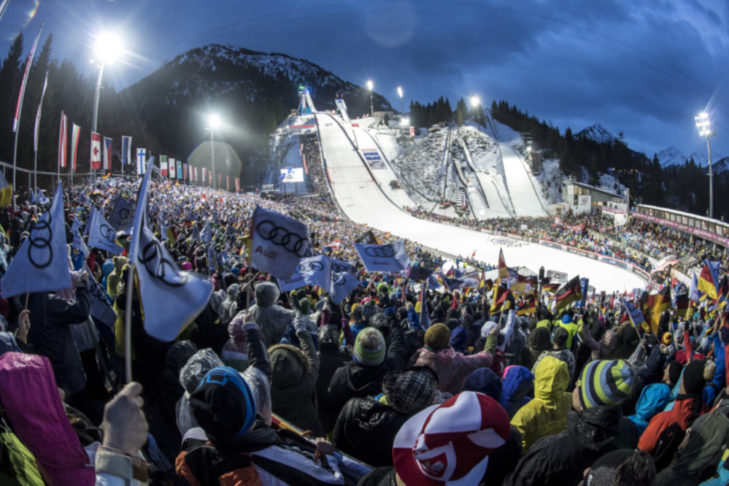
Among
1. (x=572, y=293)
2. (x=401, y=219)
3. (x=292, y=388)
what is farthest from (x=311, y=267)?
(x=401, y=219)

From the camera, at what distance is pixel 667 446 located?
280cm

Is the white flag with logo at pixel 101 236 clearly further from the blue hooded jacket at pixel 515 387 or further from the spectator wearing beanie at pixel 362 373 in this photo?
the blue hooded jacket at pixel 515 387

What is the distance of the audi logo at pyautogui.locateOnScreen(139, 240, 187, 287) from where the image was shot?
336 centimetres

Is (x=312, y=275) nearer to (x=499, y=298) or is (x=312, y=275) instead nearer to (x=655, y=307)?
(x=499, y=298)

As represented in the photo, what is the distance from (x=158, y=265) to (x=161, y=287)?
0.15 meters

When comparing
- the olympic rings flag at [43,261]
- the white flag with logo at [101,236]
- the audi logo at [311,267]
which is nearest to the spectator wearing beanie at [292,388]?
the olympic rings flag at [43,261]

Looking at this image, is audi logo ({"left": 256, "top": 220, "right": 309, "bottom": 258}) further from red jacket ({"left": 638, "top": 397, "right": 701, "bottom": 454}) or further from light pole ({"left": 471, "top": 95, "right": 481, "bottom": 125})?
light pole ({"left": 471, "top": 95, "right": 481, "bottom": 125})

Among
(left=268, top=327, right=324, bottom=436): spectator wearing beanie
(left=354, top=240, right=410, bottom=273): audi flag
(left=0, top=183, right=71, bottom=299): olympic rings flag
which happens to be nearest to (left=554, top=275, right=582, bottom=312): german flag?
(left=354, top=240, right=410, bottom=273): audi flag

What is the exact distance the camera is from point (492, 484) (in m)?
2.52

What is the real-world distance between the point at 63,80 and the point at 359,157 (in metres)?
34.8

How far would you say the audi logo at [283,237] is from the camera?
5285 mm

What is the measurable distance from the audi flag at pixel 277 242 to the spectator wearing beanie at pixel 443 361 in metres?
1.96

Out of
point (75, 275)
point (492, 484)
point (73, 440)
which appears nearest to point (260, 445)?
point (73, 440)

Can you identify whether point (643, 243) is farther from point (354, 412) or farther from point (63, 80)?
point (63, 80)
